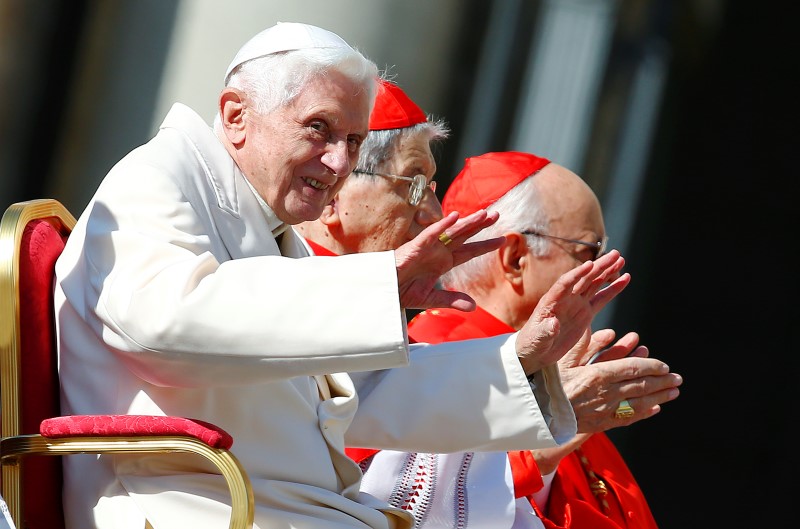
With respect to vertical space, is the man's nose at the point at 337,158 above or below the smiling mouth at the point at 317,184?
above

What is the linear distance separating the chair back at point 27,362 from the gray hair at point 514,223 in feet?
4.95

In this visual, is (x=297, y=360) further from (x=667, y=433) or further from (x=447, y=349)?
(x=667, y=433)

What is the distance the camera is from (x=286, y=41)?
2684mm

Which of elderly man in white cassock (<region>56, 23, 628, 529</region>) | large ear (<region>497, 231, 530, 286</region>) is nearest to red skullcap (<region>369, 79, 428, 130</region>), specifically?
large ear (<region>497, 231, 530, 286</region>)

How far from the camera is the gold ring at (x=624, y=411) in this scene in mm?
3043

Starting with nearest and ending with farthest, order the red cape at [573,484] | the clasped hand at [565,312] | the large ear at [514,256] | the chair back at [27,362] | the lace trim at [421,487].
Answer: the chair back at [27,362], the clasped hand at [565,312], the lace trim at [421,487], the red cape at [573,484], the large ear at [514,256]

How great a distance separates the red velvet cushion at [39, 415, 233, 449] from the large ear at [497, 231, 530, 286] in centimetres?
164

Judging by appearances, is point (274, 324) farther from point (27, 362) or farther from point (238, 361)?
point (27, 362)

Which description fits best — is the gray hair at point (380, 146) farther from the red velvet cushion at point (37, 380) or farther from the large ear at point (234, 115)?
the red velvet cushion at point (37, 380)

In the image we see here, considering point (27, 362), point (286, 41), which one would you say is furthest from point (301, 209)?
point (27, 362)

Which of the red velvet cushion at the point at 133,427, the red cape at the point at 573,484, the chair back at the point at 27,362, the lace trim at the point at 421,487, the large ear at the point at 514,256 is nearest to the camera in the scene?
the red velvet cushion at the point at 133,427

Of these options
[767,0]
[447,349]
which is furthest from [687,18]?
[447,349]

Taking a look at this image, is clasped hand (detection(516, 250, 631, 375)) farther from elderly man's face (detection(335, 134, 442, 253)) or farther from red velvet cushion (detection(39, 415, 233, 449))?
elderly man's face (detection(335, 134, 442, 253))

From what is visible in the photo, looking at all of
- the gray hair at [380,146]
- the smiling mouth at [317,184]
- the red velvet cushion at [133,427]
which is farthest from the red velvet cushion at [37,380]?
the gray hair at [380,146]
